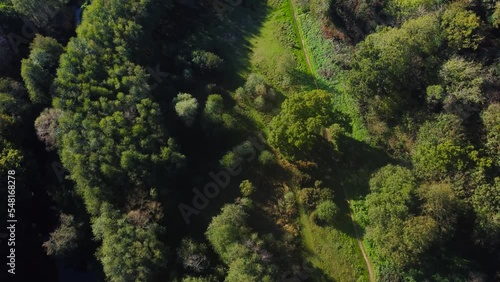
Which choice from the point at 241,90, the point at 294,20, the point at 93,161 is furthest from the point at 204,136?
the point at 294,20

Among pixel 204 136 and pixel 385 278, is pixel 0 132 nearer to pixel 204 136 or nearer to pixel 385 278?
pixel 204 136

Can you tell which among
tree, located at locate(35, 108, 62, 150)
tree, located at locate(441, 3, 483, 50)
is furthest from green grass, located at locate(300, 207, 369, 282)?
tree, located at locate(35, 108, 62, 150)

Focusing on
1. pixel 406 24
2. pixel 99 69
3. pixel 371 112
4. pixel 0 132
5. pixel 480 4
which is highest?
pixel 480 4

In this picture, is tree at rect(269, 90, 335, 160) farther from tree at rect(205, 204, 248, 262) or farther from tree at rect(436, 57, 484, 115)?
tree at rect(436, 57, 484, 115)
